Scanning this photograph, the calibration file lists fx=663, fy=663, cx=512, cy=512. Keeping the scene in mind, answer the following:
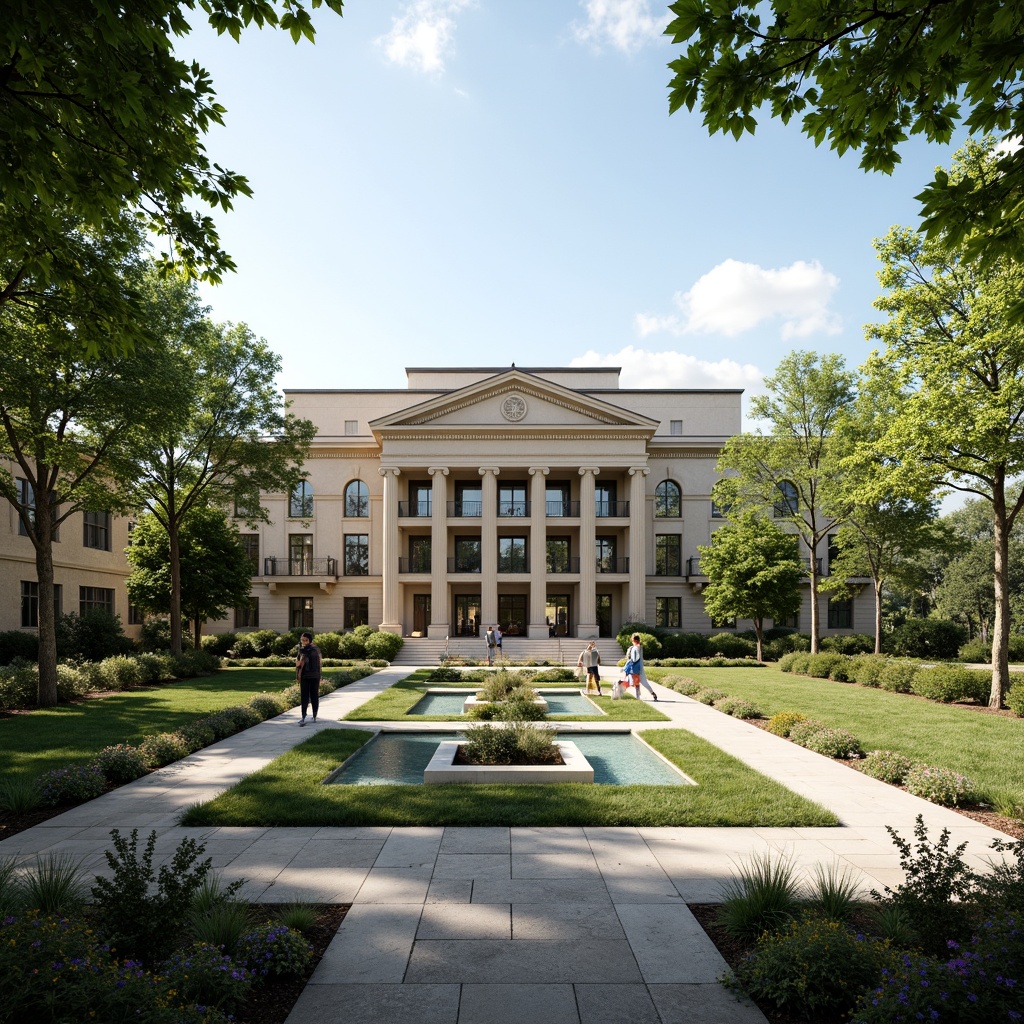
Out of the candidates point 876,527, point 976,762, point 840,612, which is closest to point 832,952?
point 976,762

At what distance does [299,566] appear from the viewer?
44.6 m

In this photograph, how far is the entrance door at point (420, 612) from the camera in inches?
1724

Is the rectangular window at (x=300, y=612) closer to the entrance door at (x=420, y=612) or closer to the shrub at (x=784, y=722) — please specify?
the entrance door at (x=420, y=612)

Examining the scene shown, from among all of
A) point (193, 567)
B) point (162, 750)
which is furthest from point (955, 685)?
point (193, 567)

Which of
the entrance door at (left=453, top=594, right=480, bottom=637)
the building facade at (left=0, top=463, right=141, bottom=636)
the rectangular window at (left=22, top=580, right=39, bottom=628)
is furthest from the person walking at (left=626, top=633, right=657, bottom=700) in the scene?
the rectangular window at (left=22, top=580, right=39, bottom=628)

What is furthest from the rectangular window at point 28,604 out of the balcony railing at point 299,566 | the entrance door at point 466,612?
the entrance door at point 466,612

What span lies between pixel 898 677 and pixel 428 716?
16.4m

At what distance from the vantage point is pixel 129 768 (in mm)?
10070

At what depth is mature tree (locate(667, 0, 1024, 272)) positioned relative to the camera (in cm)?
469

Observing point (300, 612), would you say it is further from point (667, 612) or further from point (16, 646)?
point (667, 612)

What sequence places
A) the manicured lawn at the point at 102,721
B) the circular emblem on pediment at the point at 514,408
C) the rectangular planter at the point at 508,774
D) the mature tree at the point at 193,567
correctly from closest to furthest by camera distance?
the rectangular planter at the point at 508,774 < the manicured lawn at the point at 102,721 < the mature tree at the point at 193,567 < the circular emblem on pediment at the point at 514,408

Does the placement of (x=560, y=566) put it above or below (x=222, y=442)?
below

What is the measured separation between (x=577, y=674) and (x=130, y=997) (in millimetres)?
24660

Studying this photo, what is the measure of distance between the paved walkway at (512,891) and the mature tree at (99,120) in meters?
5.82
